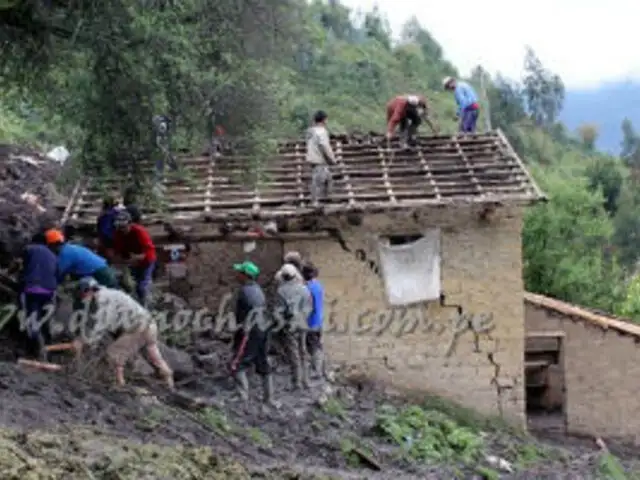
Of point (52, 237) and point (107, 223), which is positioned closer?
point (52, 237)

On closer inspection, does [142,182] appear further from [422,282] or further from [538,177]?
[538,177]

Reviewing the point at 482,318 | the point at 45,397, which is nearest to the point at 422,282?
the point at 482,318

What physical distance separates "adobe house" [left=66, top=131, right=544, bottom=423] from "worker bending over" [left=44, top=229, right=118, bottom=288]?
2.75 m

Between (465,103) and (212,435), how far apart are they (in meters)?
8.64

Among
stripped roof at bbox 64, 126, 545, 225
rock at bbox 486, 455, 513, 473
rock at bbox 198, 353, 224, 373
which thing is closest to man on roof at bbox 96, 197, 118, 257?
stripped roof at bbox 64, 126, 545, 225

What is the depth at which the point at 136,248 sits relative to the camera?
12.1m

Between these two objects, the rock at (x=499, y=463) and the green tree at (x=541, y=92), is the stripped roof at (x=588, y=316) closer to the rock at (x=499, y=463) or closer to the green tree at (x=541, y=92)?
the rock at (x=499, y=463)

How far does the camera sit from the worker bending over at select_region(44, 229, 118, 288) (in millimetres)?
10969

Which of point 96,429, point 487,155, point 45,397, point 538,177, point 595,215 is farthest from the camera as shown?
point 538,177

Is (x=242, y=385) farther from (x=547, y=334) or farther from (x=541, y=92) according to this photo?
(x=541, y=92)

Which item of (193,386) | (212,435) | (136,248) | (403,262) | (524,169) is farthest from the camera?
(524,169)

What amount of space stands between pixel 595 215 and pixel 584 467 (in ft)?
51.2

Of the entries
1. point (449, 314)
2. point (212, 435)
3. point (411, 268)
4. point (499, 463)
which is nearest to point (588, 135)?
point (449, 314)

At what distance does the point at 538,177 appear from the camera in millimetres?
28484
